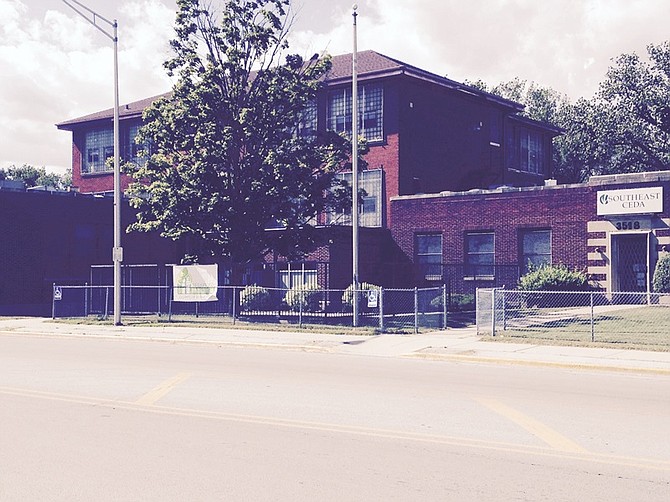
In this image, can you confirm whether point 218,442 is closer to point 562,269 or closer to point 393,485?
point 393,485

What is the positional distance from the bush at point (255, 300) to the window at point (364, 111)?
1293 centimetres

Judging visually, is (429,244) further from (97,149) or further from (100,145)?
(97,149)

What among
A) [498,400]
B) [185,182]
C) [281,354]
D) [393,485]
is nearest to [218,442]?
[393,485]

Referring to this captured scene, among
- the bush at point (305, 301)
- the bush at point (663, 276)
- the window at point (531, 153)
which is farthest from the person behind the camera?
the window at point (531, 153)

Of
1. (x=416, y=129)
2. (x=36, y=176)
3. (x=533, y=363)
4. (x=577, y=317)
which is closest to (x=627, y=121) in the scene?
(x=416, y=129)

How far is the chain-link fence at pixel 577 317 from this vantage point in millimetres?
23078

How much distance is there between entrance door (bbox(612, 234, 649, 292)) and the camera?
113 feet

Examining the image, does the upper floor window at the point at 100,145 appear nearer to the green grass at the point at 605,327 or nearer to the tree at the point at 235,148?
the tree at the point at 235,148

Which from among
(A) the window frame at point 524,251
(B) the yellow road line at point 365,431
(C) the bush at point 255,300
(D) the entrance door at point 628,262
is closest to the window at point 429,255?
(A) the window frame at point 524,251

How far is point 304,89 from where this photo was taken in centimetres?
3162

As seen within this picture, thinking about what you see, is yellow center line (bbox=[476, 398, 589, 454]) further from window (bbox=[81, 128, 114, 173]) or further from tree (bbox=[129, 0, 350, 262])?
window (bbox=[81, 128, 114, 173])

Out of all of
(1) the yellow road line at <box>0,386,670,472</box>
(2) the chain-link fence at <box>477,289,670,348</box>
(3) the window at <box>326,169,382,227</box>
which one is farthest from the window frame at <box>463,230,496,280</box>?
(1) the yellow road line at <box>0,386,670,472</box>

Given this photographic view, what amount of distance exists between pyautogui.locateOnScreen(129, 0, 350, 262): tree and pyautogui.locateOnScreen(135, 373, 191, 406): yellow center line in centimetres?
1548

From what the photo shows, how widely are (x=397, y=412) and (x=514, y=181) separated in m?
43.3
